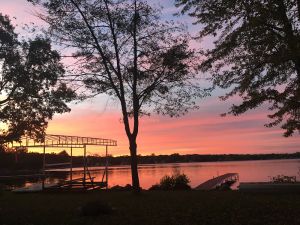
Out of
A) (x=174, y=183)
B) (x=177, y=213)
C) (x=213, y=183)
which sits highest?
(x=174, y=183)

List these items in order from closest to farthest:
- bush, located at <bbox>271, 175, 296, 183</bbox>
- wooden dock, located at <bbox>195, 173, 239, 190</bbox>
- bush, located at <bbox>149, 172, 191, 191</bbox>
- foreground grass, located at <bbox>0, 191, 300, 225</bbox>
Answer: foreground grass, located at <bbox>0, 191, 300, 225</bbox> < bush, located at <bbox>271, 175, 296, 183</bbox> < bush, located at <bbox>149, 172, 191, 191</bbox> < wooden dock, located at <bbox>195, 173, 239, 190</bbox>

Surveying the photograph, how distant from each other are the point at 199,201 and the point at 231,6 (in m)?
8.85

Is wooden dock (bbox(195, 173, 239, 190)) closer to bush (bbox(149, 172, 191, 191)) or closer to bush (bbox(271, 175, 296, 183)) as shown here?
bush (bbox(149, 172, 191, 191))

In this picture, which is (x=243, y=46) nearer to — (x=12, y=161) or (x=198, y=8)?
(x=198, y=8)

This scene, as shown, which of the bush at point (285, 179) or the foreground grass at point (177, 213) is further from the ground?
the bush at point (285, 179)

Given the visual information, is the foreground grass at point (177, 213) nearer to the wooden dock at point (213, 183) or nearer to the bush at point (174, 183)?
the bush at point (174, 183)

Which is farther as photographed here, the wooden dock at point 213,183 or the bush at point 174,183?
the wooden dock at point 213,183

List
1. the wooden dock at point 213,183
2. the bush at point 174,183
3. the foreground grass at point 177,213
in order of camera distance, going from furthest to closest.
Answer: the wooden dock at point 213,183, the bush at point 174,183, the foreground grass at point 177,213

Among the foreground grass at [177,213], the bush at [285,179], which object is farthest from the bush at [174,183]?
the foreground grass at [177,213]

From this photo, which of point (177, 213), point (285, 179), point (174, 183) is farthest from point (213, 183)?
point (177, 213)

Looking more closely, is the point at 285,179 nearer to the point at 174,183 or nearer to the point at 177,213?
the point at 174,183

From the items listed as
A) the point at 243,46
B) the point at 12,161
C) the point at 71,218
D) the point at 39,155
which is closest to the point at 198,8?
the point at 243,46

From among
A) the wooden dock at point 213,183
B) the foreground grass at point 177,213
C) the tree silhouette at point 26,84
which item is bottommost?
the foreground grass at point 177,213

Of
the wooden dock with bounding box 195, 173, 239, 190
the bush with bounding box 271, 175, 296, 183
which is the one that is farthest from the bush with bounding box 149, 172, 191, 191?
the wooden dock with bounding box 195, 173, 239, 190
